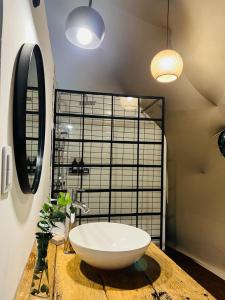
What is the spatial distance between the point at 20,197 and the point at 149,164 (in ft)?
7.04

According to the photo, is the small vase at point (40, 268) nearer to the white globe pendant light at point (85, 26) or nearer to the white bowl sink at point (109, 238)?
the white bowl sink at point (109, 238)

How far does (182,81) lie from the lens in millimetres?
2750

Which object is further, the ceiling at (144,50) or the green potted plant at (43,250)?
the ceiling at (144,50)

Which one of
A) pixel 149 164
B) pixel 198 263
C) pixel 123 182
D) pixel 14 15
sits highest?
pixel 14 15

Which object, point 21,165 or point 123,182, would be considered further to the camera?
point 123,182

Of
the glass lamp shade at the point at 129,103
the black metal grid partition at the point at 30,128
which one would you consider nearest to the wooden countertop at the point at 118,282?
the black metal grid partition at the point at 30,128

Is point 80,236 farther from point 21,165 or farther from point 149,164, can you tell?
point 149,164

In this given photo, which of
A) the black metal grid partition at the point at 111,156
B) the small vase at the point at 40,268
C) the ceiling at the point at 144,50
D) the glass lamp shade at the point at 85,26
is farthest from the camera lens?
the black metal grid partition at the point at 111,156

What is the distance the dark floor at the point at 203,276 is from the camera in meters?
2.25

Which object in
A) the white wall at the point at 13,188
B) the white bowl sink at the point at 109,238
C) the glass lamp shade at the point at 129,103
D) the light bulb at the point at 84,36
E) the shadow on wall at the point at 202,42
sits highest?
the shadow on wall at the point at 202,42

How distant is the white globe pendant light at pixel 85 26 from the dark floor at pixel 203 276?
2.47 meters

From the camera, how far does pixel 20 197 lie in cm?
86

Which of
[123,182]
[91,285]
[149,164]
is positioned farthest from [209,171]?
[91,285]

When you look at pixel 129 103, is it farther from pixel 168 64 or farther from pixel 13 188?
pixel 13 188
